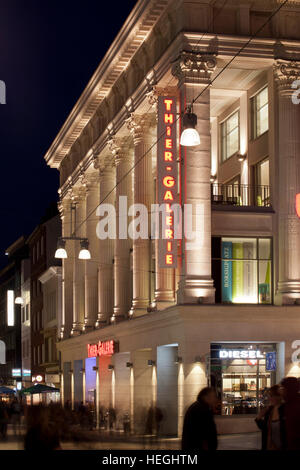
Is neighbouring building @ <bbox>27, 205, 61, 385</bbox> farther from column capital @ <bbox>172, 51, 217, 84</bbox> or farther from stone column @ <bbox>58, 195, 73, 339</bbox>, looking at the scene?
column capital @ <bbox>172, 51, 217, 84</bbox>

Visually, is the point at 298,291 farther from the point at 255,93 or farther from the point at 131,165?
the point at 131,165

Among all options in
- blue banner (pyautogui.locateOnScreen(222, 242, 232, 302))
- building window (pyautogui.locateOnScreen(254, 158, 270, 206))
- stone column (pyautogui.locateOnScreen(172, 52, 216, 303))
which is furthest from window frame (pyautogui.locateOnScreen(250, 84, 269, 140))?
blue banner (pyautogui.locateOnScreen(222, 242, 232, 302))

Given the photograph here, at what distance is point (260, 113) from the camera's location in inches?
1598

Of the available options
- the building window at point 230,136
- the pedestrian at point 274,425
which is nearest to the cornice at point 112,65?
the building window at point 230,136

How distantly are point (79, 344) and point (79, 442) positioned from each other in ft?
120

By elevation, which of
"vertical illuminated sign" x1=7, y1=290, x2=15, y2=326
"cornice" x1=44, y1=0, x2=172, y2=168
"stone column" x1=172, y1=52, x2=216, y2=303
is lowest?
"vertical illuminated sign" x1=7, y1=290, x2=15, y2=326

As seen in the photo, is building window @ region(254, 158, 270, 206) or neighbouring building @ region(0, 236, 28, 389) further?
neighbouring building @ region(0, 236, 28, 389)

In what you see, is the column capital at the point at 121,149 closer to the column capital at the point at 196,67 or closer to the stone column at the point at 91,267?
the stone column at the point at 91,267

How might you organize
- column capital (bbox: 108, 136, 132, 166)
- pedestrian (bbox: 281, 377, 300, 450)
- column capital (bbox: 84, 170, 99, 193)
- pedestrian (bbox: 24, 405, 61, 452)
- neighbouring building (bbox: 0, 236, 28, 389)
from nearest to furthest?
pedestrian (bbox: 24, 405, 61, 452)
pedestrian (bbox: 281, 377, 300, 450)
column capital (bbox: 108, 136, 132, 166)
column capital (bbox: 84, 170, 99, 193)
neighbouring building (bbox: 0, 236, 28, 389)

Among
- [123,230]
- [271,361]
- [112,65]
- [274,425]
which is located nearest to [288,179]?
[271,361]

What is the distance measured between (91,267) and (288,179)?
73.0 ft

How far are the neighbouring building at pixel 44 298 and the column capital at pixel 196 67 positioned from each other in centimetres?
3945

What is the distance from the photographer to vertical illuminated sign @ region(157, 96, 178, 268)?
3681cm

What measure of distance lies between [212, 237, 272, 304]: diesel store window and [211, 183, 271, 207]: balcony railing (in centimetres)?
198
